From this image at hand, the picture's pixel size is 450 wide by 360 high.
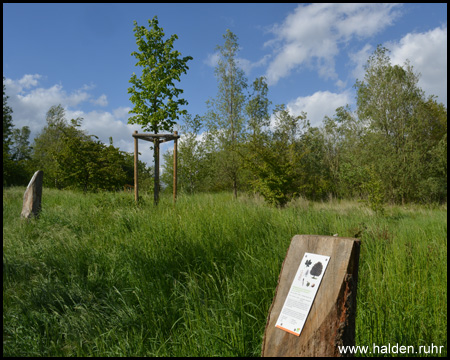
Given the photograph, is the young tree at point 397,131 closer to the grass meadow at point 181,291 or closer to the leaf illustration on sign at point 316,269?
the grass meadow at point 181,291

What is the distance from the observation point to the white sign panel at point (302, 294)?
1.78 m

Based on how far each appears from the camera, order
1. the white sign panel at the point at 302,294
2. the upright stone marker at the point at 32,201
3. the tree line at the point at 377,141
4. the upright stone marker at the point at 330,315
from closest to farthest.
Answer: the upright stone marker at the point at 330,315, the white sign panel at the point at 302,294, the upright stone marker at the point at 32,201, the tree line at the point at 377,141

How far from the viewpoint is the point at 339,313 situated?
168 cm

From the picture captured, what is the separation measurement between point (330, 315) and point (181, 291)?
2.04 metres

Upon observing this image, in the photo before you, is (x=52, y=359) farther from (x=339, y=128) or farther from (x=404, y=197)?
(x=339, y=128)

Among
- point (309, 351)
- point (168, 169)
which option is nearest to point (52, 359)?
point (309, 351)

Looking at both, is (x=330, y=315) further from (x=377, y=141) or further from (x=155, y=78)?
(x=377, y=141)

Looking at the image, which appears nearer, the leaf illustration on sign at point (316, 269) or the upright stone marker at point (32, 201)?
the leaf illustration on sign at point (316, 269)

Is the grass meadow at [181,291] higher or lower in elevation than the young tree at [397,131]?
lower

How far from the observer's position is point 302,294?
6.04 feet

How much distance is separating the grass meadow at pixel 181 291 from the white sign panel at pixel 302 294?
64cm

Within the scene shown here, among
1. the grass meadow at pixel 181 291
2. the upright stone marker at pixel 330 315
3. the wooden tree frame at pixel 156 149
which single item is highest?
the wooden tree frame at pixel 156 149

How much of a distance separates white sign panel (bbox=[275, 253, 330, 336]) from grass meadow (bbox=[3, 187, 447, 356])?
25.3 inches

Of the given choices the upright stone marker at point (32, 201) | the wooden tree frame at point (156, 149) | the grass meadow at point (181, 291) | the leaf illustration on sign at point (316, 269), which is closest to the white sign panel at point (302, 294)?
the leaf illustration on sign at point (316, 269)
